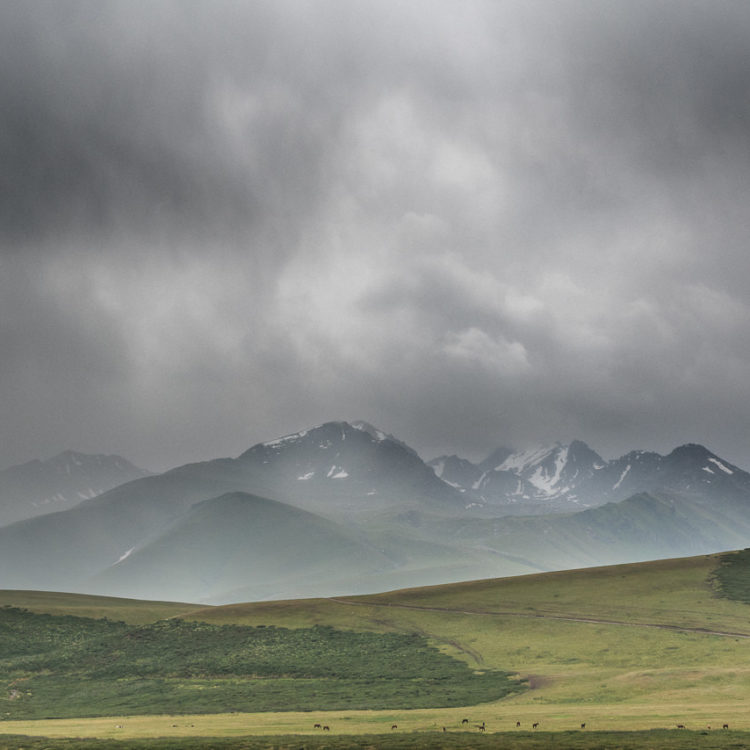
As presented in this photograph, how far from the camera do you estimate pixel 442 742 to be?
53031 mm

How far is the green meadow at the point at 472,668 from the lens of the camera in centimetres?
6159

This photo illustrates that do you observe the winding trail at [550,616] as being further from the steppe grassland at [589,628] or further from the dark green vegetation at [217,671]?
the dark green vegetation at [217,671]

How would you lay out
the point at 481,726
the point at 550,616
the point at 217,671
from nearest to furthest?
the point at 481,726
the point at 217,671
the point at 550,616

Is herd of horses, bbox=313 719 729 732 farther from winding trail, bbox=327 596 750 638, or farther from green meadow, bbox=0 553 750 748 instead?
winding trail, bbox=327 596 750 638

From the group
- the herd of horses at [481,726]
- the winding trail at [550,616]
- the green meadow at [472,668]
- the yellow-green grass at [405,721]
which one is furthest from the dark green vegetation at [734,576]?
the herd of horses at [481,726]

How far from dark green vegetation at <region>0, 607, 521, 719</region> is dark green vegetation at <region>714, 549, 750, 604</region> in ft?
220

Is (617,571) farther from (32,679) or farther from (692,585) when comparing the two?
(32,679)

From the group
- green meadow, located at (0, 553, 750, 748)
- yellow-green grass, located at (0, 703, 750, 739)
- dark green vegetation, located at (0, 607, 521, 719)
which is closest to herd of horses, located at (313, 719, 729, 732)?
yellow-green grass, located at (0, 703, 750, 739)

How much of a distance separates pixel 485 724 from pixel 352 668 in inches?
1847

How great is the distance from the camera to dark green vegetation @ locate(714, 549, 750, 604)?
481 feet

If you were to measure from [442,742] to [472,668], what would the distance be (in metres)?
54.6

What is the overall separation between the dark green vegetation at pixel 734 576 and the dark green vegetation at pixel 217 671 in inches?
2646

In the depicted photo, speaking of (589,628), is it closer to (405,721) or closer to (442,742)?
(405,721)

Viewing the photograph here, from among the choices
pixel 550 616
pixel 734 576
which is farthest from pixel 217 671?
pixel 734 576
